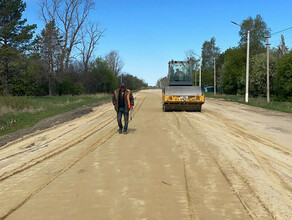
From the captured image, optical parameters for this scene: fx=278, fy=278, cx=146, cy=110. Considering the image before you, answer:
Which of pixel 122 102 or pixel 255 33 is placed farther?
pixel 255 33

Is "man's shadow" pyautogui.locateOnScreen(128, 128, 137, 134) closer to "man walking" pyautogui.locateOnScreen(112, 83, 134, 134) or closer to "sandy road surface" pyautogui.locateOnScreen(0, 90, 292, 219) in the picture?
"man walking" pyautogui.locateOnScreen(112, 83, 134, 134)

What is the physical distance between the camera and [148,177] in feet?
17.3

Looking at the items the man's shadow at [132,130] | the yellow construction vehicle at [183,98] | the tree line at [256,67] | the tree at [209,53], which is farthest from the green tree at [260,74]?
the tree at [209,53]

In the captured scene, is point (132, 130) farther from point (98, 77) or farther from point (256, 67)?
point (98, 77)

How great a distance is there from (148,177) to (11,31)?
33.5 m

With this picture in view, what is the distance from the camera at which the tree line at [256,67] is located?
31.8 meters

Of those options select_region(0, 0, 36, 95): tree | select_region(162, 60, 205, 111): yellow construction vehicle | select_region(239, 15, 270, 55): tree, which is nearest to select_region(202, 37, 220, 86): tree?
select_region(239, 15, 270, 55): tree

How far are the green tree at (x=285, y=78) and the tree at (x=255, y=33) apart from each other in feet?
80.7

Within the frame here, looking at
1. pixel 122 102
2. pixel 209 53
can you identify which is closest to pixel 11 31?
pixel 122 102

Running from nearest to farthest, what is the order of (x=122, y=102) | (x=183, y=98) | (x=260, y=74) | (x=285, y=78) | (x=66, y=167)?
1. (x=66, y=167)
2. (x=122, y=102)
3. (x=183, y=98)
4. (x=285, y=78)
5. (x=260, y=74)

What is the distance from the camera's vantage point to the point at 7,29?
31.8m

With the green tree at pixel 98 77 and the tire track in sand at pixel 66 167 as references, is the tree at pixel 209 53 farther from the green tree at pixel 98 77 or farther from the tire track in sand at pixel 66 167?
the tire track in sand at pixel 66 167

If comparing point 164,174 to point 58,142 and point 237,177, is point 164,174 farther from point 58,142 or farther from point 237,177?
point 58,142

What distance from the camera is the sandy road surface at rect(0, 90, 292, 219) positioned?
3932mm
